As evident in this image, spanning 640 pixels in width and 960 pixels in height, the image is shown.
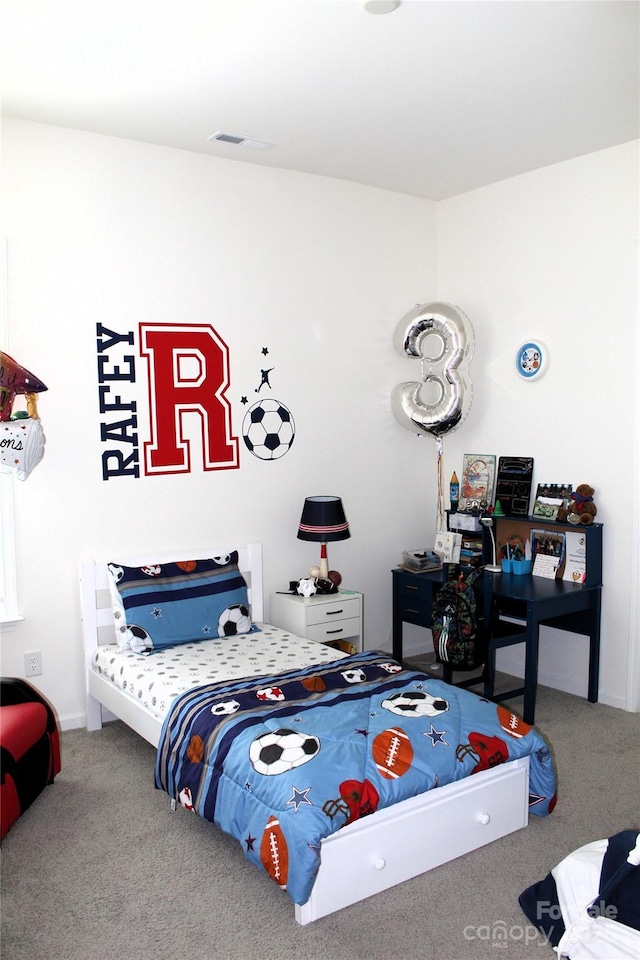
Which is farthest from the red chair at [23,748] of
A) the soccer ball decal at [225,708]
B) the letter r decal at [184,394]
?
the letter r decal at [184,394]

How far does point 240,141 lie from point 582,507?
8.43ft

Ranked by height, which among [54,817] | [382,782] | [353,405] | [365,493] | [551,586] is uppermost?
[353,405]

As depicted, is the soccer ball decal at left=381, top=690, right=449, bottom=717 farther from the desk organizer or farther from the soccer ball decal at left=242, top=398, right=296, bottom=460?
the soccer ball decal at left=242, top=398, right=296, bottom=460

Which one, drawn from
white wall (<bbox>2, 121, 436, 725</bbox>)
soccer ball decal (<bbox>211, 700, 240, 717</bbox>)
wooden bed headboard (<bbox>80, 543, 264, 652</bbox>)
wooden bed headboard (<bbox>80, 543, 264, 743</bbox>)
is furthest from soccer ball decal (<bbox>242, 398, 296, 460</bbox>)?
soccer ball decal (<bbox>211, 700, 240, 717</bbox>)

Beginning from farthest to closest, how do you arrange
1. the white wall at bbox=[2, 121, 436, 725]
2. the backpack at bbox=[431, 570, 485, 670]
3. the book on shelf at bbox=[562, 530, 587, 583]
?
the book on shelf at bbox=[562, 530, 587, 583] → the backpack at bbox=[431, 570, 485, 670] → the white wall at bbox=[2, 121, 436, 725]

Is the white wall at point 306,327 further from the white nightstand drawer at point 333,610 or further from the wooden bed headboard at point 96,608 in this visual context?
the white nightstand drawer at point 333,610

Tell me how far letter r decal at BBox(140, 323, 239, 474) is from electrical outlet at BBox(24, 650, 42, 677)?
104 centimetres

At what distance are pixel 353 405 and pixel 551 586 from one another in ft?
5.20

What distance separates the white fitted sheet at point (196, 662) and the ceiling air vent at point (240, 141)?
2467 mm

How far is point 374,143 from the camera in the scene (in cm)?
400

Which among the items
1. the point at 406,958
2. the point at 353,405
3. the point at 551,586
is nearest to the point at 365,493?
the point at 353,405

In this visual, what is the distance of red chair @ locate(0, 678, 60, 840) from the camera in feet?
9.63

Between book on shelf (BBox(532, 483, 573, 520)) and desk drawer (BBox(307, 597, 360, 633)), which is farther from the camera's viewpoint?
book on shelf (BBox(532, 483, 573, 520))

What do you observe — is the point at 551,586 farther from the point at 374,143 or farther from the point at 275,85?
the point at 275,85
